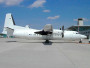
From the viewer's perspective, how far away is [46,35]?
23.4m

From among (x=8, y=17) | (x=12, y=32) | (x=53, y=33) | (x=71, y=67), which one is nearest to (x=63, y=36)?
(x=53, y=33)

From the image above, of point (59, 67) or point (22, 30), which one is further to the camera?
point (22, 30)

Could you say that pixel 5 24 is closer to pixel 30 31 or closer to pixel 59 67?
pixel 30 31

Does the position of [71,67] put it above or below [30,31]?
below

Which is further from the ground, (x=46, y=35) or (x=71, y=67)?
(x=46, y=35)

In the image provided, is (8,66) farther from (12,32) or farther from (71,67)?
(12,32)

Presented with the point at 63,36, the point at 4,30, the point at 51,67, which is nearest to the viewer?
the point at 51,67

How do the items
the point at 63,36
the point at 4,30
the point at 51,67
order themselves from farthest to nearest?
the point at 4,30
the point at 63,36
the point at 51,67

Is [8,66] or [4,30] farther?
[4,30]

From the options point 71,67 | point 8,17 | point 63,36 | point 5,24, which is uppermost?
point 8,17

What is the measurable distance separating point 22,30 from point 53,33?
6.97 m

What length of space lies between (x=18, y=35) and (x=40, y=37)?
15.9ft

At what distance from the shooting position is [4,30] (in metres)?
24.7

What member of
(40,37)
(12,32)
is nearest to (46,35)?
(40,37)
